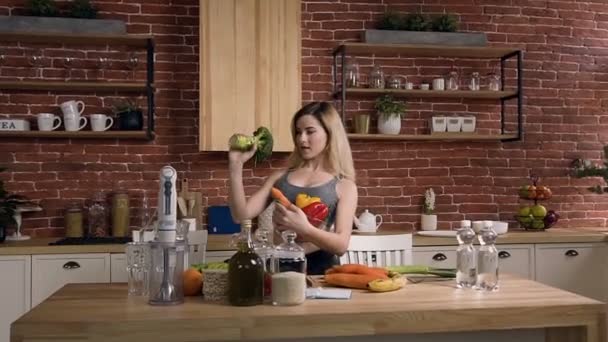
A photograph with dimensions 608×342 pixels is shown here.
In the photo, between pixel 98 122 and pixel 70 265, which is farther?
pixel 98 122

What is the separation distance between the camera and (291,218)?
6.48 ft

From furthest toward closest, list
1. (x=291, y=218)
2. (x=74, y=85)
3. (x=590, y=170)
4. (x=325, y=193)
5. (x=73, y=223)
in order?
(x=590, y=170), (x=73, y=223), (x=74, y=85), (x=325, y=193), (x=291, y=218)

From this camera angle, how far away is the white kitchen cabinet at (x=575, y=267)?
13.3 feet

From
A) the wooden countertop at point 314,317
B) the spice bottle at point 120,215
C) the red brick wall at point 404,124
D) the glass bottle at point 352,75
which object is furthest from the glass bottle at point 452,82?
the wooden countertop at point 314,317

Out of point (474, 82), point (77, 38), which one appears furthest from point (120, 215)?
point (474, 82)

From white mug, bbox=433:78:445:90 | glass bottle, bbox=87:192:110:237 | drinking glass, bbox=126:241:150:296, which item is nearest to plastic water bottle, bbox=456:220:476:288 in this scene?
drinking glass, bbox=126:241:150:296

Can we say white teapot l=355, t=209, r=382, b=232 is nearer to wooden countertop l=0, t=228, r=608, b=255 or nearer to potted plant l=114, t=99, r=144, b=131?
wooden countertop l=0, t=228, r=608, b=255

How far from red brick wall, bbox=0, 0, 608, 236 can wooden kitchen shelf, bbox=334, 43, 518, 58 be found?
3.2 inches

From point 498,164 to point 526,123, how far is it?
38 cm

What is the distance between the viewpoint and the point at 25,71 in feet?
13.7

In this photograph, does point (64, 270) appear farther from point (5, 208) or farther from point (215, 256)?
point (215, 256)

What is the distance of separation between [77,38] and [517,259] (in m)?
3.13

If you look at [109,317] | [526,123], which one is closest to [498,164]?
[526,123]

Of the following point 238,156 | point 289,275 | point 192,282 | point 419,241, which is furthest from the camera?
point 419,241
